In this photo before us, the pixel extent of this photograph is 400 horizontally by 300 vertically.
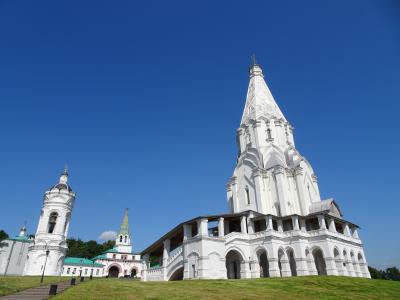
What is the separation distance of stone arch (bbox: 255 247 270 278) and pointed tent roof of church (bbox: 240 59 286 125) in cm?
2042

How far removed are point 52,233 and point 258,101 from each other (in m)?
37.8

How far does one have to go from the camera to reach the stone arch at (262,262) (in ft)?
103

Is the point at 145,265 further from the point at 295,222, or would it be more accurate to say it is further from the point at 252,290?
the point at 252,290

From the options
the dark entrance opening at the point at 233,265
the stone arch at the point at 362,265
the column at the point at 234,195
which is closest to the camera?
the dark entrance opening at the point at 233,265

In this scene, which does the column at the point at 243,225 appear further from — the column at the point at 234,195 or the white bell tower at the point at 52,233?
the white bell tower at the point at 52,233

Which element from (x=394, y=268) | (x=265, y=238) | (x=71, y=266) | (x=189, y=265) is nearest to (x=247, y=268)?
(x=265, y=238)

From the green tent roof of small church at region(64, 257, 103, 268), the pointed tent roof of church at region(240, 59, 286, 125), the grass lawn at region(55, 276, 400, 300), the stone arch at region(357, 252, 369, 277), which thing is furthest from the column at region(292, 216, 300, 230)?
the green tent roof of small church at region(64, 257, 103, 268)

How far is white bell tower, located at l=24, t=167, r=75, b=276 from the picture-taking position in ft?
145

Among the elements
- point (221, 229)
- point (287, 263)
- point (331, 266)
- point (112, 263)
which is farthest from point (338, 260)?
point (112, 263)

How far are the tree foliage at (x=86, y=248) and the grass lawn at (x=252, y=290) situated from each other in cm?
8378

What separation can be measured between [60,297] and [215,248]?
53.2 ft

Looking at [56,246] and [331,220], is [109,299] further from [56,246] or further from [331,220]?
[56,246]

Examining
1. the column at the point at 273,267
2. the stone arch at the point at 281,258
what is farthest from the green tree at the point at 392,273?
the column at the point at 273,267

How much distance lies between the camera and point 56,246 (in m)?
44.9
